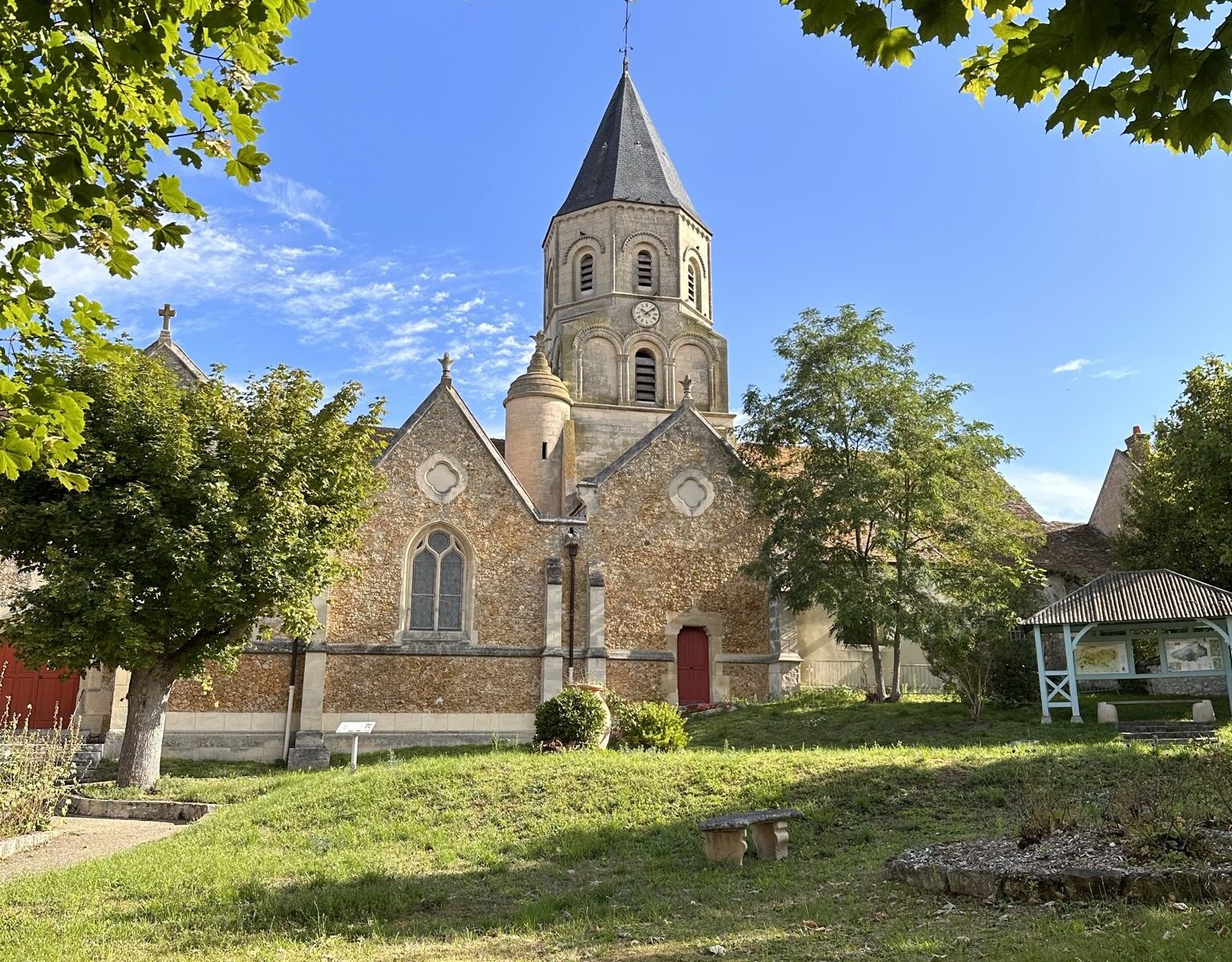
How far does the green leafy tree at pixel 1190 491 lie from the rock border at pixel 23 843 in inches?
780

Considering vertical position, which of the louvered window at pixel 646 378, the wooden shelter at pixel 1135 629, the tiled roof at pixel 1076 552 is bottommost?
the wooden shelter at pixel 1135 629

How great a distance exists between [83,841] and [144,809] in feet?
7.41

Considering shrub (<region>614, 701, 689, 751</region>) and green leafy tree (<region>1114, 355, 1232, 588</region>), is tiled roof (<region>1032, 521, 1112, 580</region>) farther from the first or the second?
shrub (<region>614, 701, 689, 751</region>)

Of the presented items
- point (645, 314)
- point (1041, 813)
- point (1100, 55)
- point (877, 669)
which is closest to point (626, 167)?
point (645, 314)

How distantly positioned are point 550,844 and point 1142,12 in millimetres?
9124

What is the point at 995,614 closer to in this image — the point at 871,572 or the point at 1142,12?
the point at 871,572

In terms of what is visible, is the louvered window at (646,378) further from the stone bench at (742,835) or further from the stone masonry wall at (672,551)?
the stone bench at (742,835)

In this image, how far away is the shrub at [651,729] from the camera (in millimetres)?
16078

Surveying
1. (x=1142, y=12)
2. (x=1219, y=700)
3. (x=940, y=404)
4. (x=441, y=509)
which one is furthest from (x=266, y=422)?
(x=1219, y=700)

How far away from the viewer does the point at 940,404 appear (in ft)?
69.4

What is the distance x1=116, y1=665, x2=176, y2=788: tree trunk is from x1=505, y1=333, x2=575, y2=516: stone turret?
14.5 metres

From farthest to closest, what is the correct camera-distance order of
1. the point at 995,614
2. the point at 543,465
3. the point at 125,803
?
the point at 543,465
the point at 995,614
the point at 125,803

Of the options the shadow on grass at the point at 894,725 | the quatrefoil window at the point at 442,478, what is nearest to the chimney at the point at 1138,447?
the shadow on grass at the point at 894,725

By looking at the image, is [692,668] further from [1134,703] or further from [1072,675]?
[1134,703]
